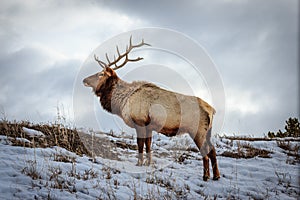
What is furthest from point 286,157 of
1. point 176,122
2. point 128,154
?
point 128,154

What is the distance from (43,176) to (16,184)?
49 centimetres

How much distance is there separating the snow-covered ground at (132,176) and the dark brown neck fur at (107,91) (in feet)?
3.82

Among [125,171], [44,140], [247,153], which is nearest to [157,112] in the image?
[125,171]

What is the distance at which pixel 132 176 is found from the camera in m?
5.53

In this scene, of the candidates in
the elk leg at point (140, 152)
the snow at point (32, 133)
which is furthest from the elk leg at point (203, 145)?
the snow at point (32, 133)

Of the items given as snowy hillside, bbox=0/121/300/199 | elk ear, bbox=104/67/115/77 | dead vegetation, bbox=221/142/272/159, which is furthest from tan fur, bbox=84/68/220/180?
dead vegetation, bbox=221/142/272/159

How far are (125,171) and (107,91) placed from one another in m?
2.69

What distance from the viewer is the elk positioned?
6250 mm

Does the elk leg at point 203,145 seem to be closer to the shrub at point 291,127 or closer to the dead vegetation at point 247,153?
the dead vegetation at point 247,153

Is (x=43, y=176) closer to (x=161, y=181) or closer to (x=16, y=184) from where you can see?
(x=16, y=184)

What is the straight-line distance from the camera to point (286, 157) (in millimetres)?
8414

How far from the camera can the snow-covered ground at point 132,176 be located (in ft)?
14.1

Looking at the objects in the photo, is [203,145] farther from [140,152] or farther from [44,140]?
[44,140]

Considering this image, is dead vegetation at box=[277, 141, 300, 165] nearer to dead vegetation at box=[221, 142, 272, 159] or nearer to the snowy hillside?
the snowy hillside
